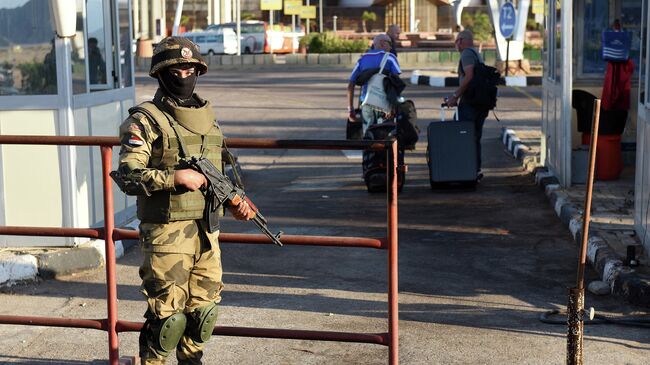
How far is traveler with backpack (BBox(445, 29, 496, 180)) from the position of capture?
38.9 feet

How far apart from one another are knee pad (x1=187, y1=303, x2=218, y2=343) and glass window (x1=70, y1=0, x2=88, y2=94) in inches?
155

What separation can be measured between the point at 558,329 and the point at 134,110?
293 cm

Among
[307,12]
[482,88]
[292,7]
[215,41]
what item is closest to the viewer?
[482,88]

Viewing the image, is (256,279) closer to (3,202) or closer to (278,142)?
(3,202)

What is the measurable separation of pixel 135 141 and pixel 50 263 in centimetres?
355

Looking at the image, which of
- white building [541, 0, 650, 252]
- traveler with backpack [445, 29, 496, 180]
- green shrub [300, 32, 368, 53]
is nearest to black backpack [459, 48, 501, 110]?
traveler with backpack [445, 29, 496, 180]

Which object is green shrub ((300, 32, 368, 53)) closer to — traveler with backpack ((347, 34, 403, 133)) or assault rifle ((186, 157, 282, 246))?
traveler with backpack ((347, 34, 403, 133))

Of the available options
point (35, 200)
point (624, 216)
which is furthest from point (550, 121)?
point (35, 200)

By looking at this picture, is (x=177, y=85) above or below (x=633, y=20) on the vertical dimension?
below

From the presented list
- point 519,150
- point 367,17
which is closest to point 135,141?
point 519,150

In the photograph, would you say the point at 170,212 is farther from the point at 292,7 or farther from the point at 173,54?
the point at 292,7

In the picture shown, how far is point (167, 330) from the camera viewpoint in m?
4.91

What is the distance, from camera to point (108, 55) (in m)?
9.51

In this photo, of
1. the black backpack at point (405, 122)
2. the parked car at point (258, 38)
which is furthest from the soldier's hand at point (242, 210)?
the parked car at point (258, 38)
